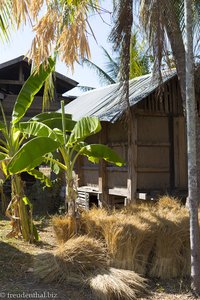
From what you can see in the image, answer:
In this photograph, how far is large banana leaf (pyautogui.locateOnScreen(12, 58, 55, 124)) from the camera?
305 inches

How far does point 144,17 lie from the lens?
20.6 feet

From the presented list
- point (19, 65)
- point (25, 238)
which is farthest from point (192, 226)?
point (19, 65)

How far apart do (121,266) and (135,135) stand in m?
4.63

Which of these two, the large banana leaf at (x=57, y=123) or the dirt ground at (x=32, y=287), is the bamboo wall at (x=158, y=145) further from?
the dirt ground at (x=32, y=287)

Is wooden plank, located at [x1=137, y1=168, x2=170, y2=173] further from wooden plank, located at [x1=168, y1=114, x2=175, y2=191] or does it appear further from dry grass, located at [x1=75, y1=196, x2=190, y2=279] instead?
dry grass, located at [x1=75, y1=196, x2=190, y2=279]

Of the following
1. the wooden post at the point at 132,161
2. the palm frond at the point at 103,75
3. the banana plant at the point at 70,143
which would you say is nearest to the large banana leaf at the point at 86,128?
the banana plant at the point at 70,143

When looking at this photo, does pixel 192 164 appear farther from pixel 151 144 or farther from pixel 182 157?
pixel 182 157

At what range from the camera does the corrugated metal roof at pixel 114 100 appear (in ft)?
29.5

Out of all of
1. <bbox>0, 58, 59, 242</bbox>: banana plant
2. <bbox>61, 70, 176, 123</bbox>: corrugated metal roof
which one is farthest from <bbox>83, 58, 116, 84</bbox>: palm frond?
<bbox>0, 58, 59, 242</bbox>: banana plant

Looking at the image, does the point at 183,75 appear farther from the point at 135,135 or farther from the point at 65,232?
the point at 65,232

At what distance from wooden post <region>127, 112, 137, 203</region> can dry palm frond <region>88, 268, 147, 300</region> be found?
430cm

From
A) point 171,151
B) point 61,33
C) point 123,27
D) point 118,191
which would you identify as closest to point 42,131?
point 61,33

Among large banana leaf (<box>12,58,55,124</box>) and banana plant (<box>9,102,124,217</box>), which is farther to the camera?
large banana leaf (<box>12,58,55,124</box>)

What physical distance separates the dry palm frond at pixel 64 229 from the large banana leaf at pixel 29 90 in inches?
101
